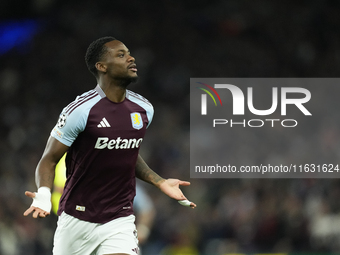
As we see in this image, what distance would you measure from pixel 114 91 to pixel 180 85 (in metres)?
10.1

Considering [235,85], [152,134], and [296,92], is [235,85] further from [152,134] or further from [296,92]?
[152,134]

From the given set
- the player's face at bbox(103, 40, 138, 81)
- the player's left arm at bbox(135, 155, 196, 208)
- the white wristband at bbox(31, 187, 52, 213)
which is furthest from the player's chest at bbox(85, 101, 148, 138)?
the white wristband at bbox(31, 187, 52, 213)

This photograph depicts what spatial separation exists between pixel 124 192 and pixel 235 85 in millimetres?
9392

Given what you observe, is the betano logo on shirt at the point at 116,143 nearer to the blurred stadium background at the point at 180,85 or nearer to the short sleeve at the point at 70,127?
the short sleeve at the point at 70,127

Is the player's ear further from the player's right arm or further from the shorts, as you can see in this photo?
the shorts

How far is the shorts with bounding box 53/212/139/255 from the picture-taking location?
13.9 ft

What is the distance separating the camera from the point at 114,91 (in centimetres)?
448

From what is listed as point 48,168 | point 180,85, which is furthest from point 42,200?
point 180,85

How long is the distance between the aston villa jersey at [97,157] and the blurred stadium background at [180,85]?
20.0 feet

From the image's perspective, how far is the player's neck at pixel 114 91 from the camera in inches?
176

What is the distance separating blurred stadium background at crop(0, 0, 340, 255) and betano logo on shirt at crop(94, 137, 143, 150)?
20.2 ft

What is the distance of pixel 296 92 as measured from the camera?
1345 centimetres

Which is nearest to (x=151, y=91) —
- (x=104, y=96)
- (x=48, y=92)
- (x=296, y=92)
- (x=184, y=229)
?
(x=48, y=92)

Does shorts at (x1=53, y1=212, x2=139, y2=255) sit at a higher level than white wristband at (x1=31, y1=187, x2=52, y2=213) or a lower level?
lower
